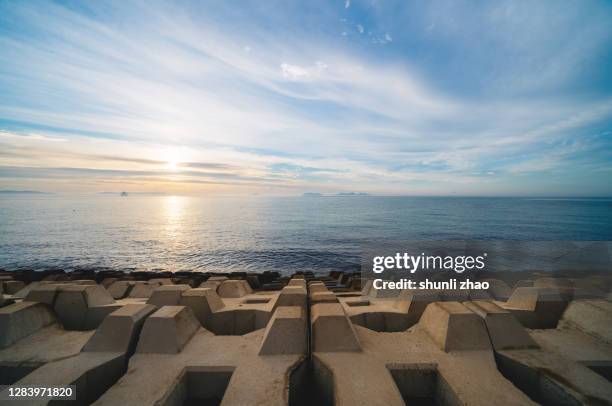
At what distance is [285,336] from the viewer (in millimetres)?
7793

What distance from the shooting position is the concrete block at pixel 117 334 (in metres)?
7.68

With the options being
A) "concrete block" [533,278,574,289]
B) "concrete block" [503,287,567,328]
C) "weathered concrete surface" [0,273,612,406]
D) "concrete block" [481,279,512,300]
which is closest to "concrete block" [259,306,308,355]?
"weathered concrete surface" [0,273,612,406]

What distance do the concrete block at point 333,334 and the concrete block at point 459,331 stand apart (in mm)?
2678

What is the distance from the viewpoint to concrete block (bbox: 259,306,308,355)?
25.1 ft

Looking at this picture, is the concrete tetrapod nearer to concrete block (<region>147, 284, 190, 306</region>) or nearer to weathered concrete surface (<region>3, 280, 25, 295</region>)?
concrete block (<region>147, 284, 190, 306</region>)

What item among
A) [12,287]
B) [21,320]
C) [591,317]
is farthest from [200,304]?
[12,287]

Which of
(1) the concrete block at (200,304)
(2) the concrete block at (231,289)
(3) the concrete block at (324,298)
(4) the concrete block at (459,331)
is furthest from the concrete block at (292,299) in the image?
(2) the concrete block at (231,289)

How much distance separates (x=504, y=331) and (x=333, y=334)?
5.29m

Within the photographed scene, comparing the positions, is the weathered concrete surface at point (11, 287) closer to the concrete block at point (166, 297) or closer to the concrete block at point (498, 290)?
the concrete block at point (166, 297)

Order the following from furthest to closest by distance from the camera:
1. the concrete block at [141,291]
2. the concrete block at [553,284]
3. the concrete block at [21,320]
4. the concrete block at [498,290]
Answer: the concrete block at [141,291]
the concrete block at [498,290]
the concrete block at [553,284]
the concrete block at [21,320]

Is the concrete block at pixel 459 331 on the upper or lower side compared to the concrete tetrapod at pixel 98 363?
upper

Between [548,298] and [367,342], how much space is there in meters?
8.24

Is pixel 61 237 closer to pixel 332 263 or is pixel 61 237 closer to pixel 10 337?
pixel 332 263

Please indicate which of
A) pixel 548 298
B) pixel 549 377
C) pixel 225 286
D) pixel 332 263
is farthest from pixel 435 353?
pixel 332 263
